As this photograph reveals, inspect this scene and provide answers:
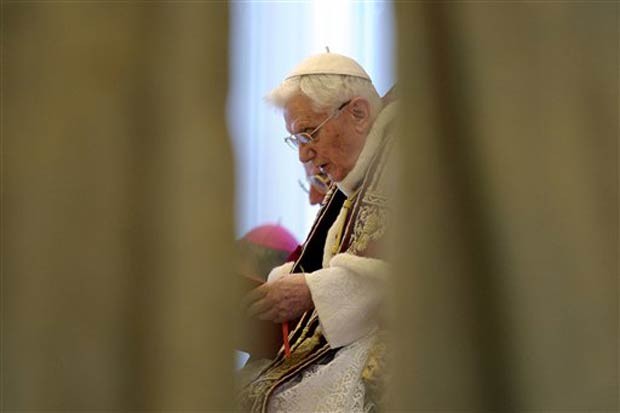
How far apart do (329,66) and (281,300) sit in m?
0.29

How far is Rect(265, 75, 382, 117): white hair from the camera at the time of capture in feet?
3.46

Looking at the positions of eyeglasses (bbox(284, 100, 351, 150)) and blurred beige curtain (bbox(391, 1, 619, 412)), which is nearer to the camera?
blurred beige curtain (bbox(391, 1, 619, 412))

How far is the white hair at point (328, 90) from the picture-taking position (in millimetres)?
1054

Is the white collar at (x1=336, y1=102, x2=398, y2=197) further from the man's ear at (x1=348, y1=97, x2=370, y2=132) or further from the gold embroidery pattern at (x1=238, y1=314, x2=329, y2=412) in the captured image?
the gold embroidery pattern at (x1=238, y1=314, x2=329, y2=412)

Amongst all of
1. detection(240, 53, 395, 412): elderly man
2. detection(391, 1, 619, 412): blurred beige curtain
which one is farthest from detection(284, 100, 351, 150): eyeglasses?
detection(391, 1, 619, 412): blurred beige curtain

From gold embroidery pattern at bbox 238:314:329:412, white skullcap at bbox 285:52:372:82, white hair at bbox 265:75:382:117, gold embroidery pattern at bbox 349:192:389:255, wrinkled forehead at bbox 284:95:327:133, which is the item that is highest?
white skullcap at bbox 285:52:372:82

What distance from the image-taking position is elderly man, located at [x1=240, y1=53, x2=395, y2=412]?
101cm

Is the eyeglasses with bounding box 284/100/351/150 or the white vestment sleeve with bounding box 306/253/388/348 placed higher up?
the eyeglasses with bounding box 284/100/351/150

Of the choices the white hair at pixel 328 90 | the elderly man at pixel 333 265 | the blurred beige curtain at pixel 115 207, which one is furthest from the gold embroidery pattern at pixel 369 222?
the blurred beige curtain at pixel 115 207

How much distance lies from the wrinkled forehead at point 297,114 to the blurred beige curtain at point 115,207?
0.14 metres

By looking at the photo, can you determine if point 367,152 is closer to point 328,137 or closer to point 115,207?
point 328,137

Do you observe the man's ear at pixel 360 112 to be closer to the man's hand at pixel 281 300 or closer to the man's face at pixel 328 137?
the man's face at pixel 328 137

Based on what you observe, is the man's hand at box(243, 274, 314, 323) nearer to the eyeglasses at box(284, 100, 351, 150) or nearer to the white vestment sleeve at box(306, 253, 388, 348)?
the white vestment sleeve at box(306, 253, 388, 348)

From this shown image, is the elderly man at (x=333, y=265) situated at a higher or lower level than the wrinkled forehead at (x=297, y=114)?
lower
